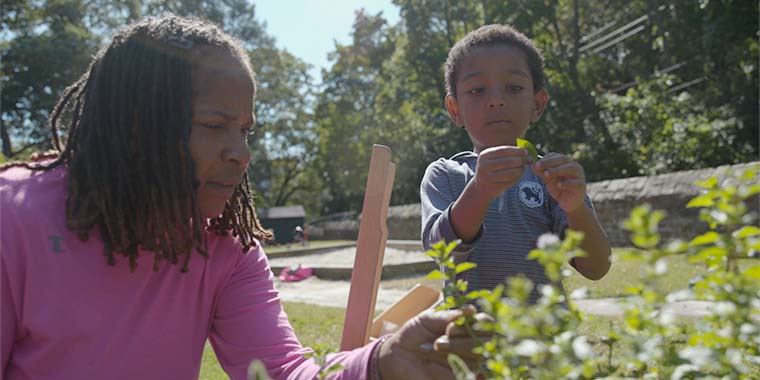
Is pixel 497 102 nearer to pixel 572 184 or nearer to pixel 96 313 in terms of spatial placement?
pixel 572 184

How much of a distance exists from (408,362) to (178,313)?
0.91 m

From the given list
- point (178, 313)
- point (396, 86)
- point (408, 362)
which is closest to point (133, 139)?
point (178, 313)

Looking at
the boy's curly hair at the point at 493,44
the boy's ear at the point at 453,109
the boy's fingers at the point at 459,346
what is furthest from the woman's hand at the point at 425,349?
the boy's curly hair at the point at 493,44

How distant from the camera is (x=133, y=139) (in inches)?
64.9

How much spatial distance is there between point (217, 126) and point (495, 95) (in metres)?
1.16

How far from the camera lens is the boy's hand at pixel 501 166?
1.68 metres

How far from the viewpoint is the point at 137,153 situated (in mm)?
1649

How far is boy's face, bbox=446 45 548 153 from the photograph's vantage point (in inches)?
91.8

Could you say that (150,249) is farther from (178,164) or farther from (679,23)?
(679,23)

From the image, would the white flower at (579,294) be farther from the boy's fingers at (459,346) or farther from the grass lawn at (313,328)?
the grass lawn at (313,328)

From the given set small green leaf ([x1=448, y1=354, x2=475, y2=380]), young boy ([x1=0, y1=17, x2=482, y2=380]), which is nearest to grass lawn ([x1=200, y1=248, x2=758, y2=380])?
young boy ([x1=0, y1=17, x2=482, y2=380])

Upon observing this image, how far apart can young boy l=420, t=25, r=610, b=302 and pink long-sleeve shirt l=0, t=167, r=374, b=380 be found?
693 mm

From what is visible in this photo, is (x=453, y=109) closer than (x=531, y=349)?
No

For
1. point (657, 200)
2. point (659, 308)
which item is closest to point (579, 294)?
point (659, 308)
